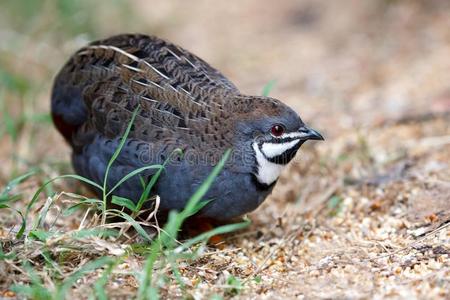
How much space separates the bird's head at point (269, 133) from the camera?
392 centimetres

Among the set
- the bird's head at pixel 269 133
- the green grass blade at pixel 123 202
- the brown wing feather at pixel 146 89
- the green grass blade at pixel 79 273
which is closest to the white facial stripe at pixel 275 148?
the bird's head at pixel 269 133

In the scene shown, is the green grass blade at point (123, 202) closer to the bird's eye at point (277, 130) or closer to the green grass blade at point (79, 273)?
the green grass blade at point (79, 273)

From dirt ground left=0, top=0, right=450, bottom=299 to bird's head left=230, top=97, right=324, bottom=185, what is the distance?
321 mm

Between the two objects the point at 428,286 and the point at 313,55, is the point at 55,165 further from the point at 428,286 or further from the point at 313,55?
the point at 313,55

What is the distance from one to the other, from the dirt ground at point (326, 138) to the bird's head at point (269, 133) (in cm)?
32

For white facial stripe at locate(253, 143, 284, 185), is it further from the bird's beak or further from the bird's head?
the bird's beak

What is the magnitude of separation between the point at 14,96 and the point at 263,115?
11.8ft

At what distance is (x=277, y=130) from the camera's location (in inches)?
155

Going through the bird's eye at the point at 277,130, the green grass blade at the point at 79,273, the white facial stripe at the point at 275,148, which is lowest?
the green grass blade at the point at 79,273

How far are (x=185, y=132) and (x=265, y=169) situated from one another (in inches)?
20.6

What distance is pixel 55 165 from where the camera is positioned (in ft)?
17.0

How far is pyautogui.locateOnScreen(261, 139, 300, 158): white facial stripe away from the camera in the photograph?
3.96m

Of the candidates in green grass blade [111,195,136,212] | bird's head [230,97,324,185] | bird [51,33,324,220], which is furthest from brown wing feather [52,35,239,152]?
green grass blade [111,195,136,212]

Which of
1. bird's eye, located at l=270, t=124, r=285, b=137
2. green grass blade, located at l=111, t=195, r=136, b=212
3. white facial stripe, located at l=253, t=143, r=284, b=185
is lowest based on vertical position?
green grass blade, located at l=111, t=195, r=136, b=212
